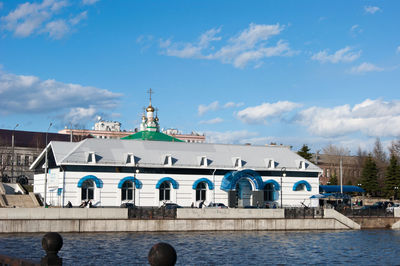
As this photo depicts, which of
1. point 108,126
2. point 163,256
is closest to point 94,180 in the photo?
point 163,256

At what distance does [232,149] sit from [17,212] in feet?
103

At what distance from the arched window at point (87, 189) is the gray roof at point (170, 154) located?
83.9 inches

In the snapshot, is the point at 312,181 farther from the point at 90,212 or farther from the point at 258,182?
the point at 90,212

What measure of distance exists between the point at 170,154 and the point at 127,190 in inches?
260

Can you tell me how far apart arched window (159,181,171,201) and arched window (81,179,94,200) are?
7.73 m

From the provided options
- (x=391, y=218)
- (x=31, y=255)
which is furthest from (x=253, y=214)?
(x=31, y=255)

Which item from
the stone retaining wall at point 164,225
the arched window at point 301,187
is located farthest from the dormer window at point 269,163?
the stone retaining wall at point 164,225

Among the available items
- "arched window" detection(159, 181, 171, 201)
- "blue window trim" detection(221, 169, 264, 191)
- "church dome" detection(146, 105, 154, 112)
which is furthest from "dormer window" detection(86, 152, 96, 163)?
"church dome" detection(146, 105, 154, 112)

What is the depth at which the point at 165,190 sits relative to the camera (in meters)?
62.5

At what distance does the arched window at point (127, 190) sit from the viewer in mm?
60750

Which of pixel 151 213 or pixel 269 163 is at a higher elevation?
pixel 269 163

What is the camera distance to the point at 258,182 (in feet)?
213

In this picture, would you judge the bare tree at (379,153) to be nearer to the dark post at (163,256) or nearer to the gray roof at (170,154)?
the gray roof at (170,154)

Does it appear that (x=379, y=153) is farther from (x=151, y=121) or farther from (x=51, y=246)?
(x=51, y=246)
